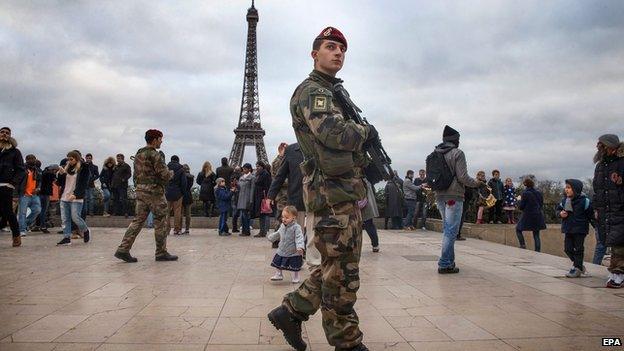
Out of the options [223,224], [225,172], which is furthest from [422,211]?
[223,224]

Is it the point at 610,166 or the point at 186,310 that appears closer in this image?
the point at 186,310

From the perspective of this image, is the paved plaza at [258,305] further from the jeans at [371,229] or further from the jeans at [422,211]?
the jeans at [422,211]

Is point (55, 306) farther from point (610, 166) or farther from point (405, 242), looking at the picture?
point (405, 242)

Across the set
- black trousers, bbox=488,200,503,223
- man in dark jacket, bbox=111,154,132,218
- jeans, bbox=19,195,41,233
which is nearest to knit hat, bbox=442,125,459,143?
jeans, bbox=19,195,41,233

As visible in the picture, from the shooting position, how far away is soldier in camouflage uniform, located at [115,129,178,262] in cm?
738

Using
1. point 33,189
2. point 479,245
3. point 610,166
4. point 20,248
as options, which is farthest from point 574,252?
point 33,189

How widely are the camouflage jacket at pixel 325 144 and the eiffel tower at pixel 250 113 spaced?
1929 inches

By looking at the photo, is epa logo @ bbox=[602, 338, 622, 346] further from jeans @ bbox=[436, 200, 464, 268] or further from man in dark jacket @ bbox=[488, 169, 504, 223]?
man in dark jacket @ bbox=[488, 169, 504, 223]

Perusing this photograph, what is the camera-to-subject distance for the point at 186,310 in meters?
4.41

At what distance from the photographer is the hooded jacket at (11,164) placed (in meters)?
8.48

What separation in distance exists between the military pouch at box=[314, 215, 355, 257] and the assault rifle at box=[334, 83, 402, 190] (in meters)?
0.51

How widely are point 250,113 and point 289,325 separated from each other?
181ft

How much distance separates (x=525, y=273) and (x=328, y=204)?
15.3 feet

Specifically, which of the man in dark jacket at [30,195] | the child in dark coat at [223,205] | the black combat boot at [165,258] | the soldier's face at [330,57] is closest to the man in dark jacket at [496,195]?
the child in dark coat at [223,205]
